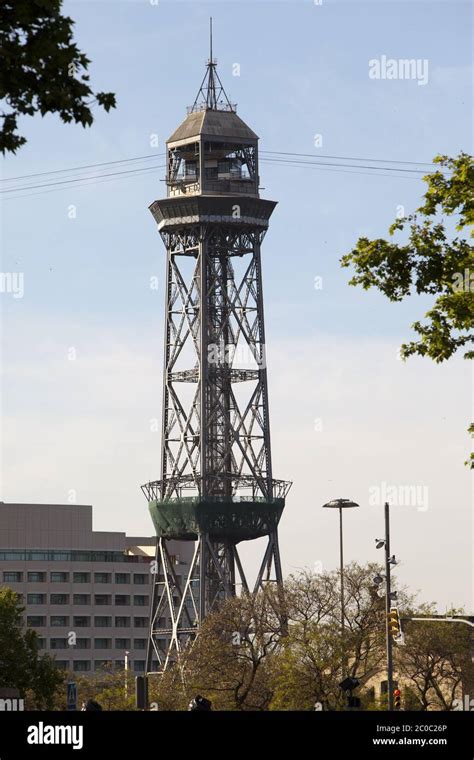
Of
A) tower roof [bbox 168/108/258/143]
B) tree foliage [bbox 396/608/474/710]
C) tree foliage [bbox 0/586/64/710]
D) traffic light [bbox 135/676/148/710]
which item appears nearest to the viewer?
traffic light [bbox 135/676/148/710]

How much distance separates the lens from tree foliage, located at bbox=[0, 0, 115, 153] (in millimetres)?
28484

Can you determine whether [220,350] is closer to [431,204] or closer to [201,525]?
[201,525]

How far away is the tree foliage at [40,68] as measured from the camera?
93.5 ft

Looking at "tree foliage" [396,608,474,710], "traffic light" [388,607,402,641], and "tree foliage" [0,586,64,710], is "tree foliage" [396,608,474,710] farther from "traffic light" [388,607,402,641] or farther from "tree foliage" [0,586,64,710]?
"traffic light" [388,607,402,641]

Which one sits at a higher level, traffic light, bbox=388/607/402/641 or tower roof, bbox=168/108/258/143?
tower roof, bbox=168/108/258/143

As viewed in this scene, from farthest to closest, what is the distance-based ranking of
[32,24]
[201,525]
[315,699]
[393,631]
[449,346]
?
[201,525] → [315,699] → [393,631] → [449,346] → [32,24]

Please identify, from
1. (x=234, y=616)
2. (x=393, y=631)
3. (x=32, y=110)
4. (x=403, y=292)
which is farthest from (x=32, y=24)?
(x=234, y=616)

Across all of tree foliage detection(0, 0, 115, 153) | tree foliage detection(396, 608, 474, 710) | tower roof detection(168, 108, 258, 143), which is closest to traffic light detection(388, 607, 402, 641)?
tree foliage detection(396, 608, 474, 710)

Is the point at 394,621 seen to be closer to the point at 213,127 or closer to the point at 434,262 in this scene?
the point at 434,262

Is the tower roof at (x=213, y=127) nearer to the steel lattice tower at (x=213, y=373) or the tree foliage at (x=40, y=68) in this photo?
the steel lattice tower at (x=213, y=373)

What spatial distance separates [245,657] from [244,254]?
5792 centimetres

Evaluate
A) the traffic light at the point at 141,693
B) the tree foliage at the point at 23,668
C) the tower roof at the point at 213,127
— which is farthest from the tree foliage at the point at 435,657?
the tower roof at the point at 213,127

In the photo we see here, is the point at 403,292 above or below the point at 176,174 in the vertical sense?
below

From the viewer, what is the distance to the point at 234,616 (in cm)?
11300
